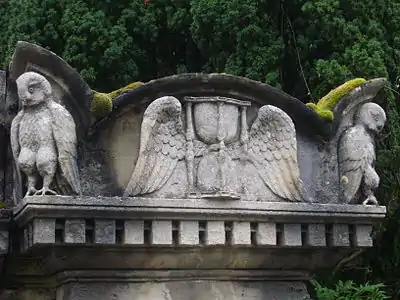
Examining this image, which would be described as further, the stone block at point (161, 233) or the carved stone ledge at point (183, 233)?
the stone block at point (161, 233)

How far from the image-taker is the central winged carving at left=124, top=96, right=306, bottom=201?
5.91m

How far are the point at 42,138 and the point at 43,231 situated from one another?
649 millimetres

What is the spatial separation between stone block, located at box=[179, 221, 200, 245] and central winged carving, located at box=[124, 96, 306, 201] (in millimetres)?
223

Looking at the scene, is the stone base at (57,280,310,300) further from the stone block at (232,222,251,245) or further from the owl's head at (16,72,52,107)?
the owl's head at (16,72,52,107)

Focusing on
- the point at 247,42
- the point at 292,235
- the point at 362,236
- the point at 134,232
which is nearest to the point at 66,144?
the point at 134,232

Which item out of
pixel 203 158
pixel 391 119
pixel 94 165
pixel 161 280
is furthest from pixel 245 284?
pixel 391 119

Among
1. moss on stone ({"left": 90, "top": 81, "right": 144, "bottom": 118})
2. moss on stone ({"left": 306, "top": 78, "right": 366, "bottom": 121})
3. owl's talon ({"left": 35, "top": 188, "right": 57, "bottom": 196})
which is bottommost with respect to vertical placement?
A: owl's talon ({"left": 35, "top": 188, "right": 57, "bottom": 196})

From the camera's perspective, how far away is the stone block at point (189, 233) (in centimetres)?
580

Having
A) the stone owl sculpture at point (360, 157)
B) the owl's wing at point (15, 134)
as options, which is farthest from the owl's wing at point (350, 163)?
the owl's wing at point (15, 134)

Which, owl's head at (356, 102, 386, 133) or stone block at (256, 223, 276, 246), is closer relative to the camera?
stone block at (256, 223, 276, 246)

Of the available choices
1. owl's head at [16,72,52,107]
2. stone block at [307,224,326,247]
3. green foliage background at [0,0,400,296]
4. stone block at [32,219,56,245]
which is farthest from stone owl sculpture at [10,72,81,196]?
green foliage background at [0,0,400,296]

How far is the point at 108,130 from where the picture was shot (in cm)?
598

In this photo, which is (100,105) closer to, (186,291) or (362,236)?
(186,291)

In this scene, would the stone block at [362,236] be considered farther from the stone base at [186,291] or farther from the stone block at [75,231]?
the stone block at [75,231]
